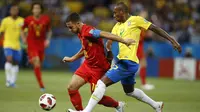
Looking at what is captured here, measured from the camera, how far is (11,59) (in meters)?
17.6

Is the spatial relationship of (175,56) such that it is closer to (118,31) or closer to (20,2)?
(20,2)

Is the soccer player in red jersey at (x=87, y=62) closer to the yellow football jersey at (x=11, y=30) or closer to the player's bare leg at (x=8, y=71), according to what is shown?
the player's bare leg at (x=8, y=71)

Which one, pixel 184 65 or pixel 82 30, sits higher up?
pixel 82 30

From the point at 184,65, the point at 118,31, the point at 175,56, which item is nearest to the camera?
the point at 118,31

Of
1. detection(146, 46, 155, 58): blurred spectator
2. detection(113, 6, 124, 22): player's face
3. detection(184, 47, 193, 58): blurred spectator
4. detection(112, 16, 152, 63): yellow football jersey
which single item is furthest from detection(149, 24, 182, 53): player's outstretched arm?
detection(146, 46, 155, 58): blurred spectator

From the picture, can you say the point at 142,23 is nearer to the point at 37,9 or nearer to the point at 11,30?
the point at 37,9

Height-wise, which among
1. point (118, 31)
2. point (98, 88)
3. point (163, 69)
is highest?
point (118, 31)

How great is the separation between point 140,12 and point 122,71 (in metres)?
16.5

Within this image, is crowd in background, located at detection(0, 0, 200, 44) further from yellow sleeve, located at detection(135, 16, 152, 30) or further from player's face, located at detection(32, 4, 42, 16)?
yellow sleeve, located at detection(135, 16, 152, 30)

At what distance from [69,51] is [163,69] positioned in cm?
445

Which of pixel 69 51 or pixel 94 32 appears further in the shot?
pixel 69 51

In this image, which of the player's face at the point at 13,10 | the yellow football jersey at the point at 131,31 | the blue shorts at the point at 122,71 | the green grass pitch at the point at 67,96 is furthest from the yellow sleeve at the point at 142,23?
the player's face at the point at 13,10

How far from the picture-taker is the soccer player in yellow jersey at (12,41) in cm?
1752

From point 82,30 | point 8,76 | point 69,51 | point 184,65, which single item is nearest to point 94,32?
point 82,30
